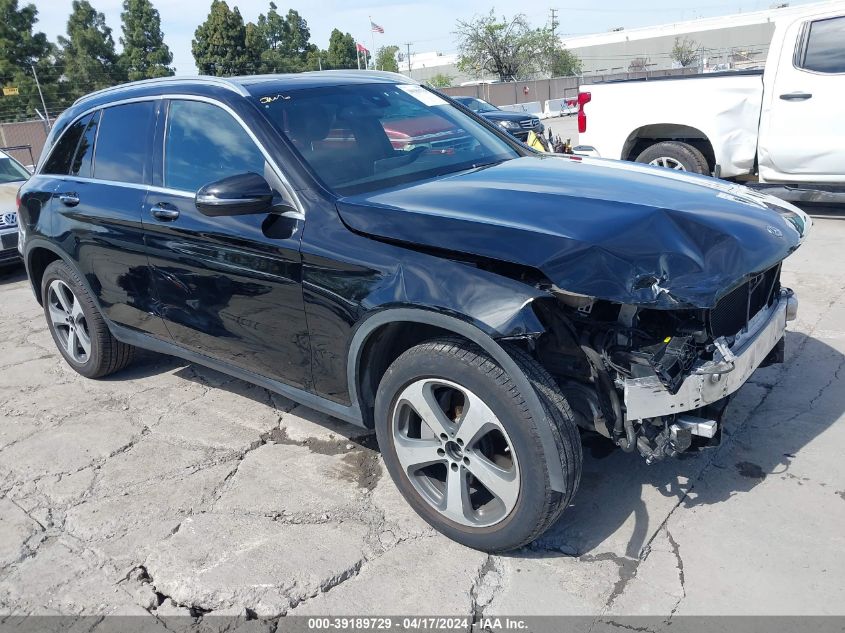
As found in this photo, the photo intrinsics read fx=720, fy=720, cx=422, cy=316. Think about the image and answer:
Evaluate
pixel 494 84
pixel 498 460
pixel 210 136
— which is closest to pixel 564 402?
pixel 498 460

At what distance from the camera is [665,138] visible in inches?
317

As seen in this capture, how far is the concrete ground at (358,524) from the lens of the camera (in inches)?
106

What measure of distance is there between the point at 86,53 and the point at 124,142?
2006 inches

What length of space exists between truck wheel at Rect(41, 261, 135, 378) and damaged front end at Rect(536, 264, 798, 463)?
3280 millimetres

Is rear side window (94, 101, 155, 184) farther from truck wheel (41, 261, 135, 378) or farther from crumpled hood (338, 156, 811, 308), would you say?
crumpled hood (338, 156, 811, 308)

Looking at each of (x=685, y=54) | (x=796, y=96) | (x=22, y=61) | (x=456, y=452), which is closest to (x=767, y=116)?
(x=796, y=96)

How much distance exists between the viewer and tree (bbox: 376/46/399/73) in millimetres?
89438

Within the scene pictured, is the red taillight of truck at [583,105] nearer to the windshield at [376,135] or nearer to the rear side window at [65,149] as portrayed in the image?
the windshield at [376,135]

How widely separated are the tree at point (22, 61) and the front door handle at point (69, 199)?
37817mm

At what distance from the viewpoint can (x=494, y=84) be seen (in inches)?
1491

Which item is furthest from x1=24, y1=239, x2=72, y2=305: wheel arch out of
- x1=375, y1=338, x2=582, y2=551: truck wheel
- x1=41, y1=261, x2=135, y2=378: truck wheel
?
x1=375, y1=338, x2=582, y2=551: truck wheel

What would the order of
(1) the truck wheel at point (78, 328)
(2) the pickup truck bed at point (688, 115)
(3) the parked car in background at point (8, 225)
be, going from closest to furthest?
1. (1) the truck wheel at point (78, 328)
2. (2) the pickup truck bed at point (688, 115)
3. (3) the parked car in background at point (8, 225)

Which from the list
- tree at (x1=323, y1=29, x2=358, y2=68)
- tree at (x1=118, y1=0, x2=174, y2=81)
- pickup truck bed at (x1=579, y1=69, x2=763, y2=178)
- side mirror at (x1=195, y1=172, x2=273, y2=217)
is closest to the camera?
side mirror at (x1=195, y1=172, x2=273, y2=217)

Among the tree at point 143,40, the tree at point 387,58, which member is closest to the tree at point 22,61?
the tree at point 143,40
